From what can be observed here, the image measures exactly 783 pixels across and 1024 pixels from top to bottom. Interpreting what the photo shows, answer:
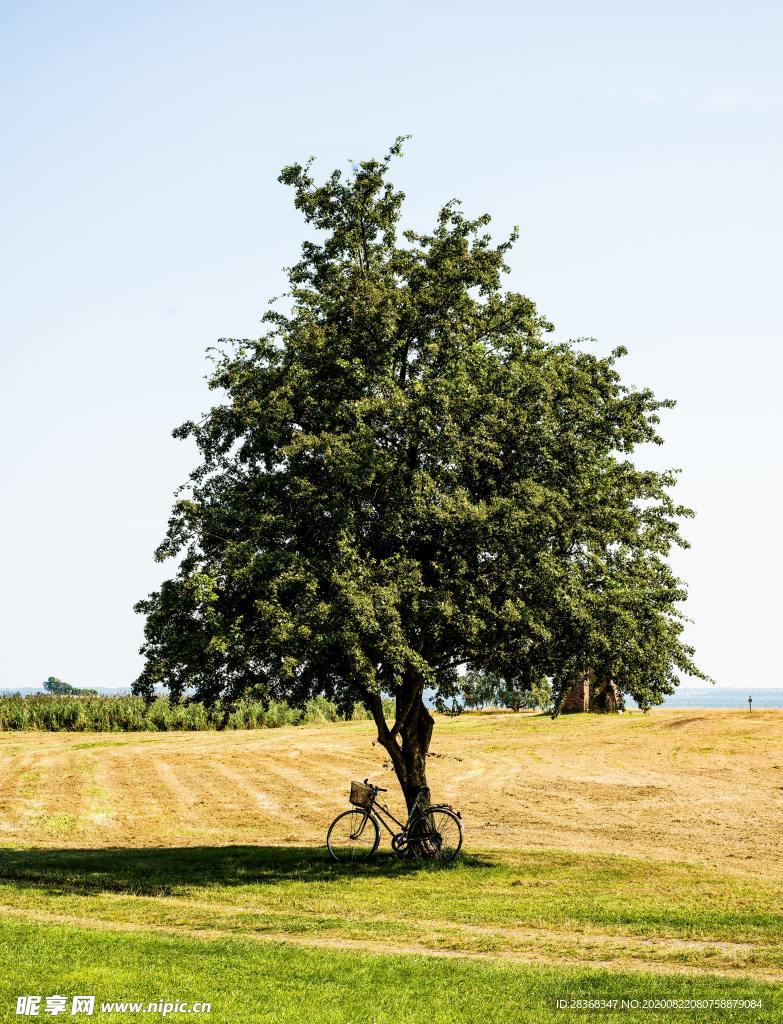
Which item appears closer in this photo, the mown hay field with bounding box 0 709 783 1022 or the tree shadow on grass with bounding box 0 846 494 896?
the mown hay field with bounding box 0 709 783 1022

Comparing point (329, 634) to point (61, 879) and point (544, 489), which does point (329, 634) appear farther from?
point (61, 879)

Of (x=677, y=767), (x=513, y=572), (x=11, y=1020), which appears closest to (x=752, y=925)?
(x=513, y=572)

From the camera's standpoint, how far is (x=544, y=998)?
10594mm

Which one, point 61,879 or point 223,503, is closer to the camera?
point 61,879

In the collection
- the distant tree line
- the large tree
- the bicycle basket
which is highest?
the large tree

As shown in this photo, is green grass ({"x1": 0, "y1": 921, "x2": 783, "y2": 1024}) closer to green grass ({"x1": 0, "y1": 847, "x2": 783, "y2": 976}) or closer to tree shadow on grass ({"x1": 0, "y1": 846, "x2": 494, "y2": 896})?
green grass ({"x1": 0, "y1": 847, "x2": 783, "y2": 976})

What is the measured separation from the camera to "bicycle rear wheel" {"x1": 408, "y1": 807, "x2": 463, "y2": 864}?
2120 centimetres

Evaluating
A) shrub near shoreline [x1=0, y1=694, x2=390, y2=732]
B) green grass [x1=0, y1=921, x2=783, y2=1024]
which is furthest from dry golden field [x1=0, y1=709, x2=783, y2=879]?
green grass [x1=0, y1=921, x2=783, y2=1024]

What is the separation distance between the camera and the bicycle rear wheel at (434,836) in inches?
835

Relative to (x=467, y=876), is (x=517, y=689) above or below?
above

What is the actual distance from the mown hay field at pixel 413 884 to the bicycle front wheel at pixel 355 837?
489 millimetres

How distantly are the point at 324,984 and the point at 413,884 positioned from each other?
26.4 feet

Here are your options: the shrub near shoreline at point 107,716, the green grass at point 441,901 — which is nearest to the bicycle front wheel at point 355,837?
the green grass at point 441,901

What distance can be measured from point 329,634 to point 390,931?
5331mm
